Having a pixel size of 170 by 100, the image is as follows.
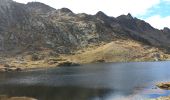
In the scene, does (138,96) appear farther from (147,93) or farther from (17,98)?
(17,98)

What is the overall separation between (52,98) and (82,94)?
14.6 metres

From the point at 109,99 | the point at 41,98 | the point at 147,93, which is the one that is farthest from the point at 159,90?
the point at 41,98

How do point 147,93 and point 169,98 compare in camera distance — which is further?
point 147,93

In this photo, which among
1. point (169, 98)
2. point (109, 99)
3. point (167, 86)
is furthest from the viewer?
point (167, 86)

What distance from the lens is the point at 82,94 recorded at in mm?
127750

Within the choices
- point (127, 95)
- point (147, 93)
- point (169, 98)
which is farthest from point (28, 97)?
point (169, 98)

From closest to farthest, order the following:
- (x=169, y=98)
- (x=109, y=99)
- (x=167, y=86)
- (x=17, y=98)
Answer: (x=169, y=98)
(x=109, y=99)
(x=17, y=98)
(x=167, y=86)

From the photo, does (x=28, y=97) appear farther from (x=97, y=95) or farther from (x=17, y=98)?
(x=97, y=95)

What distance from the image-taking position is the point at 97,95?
406ft

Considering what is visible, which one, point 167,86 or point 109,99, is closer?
point 109,99

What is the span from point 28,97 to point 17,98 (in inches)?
169

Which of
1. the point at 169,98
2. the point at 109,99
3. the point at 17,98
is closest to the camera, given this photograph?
the point at 169,98

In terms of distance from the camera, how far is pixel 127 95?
4673 inches

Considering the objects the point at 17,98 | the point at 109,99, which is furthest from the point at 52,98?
the point at 109,99
